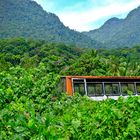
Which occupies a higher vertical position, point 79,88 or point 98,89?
point 79,88

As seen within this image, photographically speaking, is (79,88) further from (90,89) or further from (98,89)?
(98,89)

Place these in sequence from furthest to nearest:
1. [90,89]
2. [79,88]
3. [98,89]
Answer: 1. [98,89]
2. [90,89]
3. [79,88]

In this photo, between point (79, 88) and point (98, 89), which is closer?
point (79, 88)

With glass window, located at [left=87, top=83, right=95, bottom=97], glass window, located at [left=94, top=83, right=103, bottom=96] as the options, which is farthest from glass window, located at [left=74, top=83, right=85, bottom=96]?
glass window, located at [left=94, top=83, right=103, bottom=96]

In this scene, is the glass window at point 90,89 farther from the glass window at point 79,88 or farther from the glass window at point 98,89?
the glass window at point 79,88

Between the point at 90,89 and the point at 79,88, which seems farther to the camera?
the point at 90,89

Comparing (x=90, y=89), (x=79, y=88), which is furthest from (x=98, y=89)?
(x=79, y=88)

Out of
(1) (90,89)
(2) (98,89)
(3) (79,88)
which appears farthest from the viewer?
(2) (98,89)

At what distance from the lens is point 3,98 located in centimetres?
1262

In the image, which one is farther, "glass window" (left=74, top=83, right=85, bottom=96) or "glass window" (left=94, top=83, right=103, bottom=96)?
"glass window" (left=94, top=83, right=103, bottom=96)

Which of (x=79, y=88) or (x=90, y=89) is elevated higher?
(x=79, y=88)

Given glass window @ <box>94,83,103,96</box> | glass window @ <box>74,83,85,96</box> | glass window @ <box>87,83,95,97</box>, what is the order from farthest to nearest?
glass window @ <box>94,83,103,96</box>
glass window @ <box>87,83,95,97</box>
glass window @ <box>74,83,85,96</box>

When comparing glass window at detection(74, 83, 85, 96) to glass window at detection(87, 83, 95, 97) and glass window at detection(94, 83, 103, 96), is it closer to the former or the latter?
glass window at detection(87, 83, 95, 97)

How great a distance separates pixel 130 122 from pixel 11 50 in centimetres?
12175
